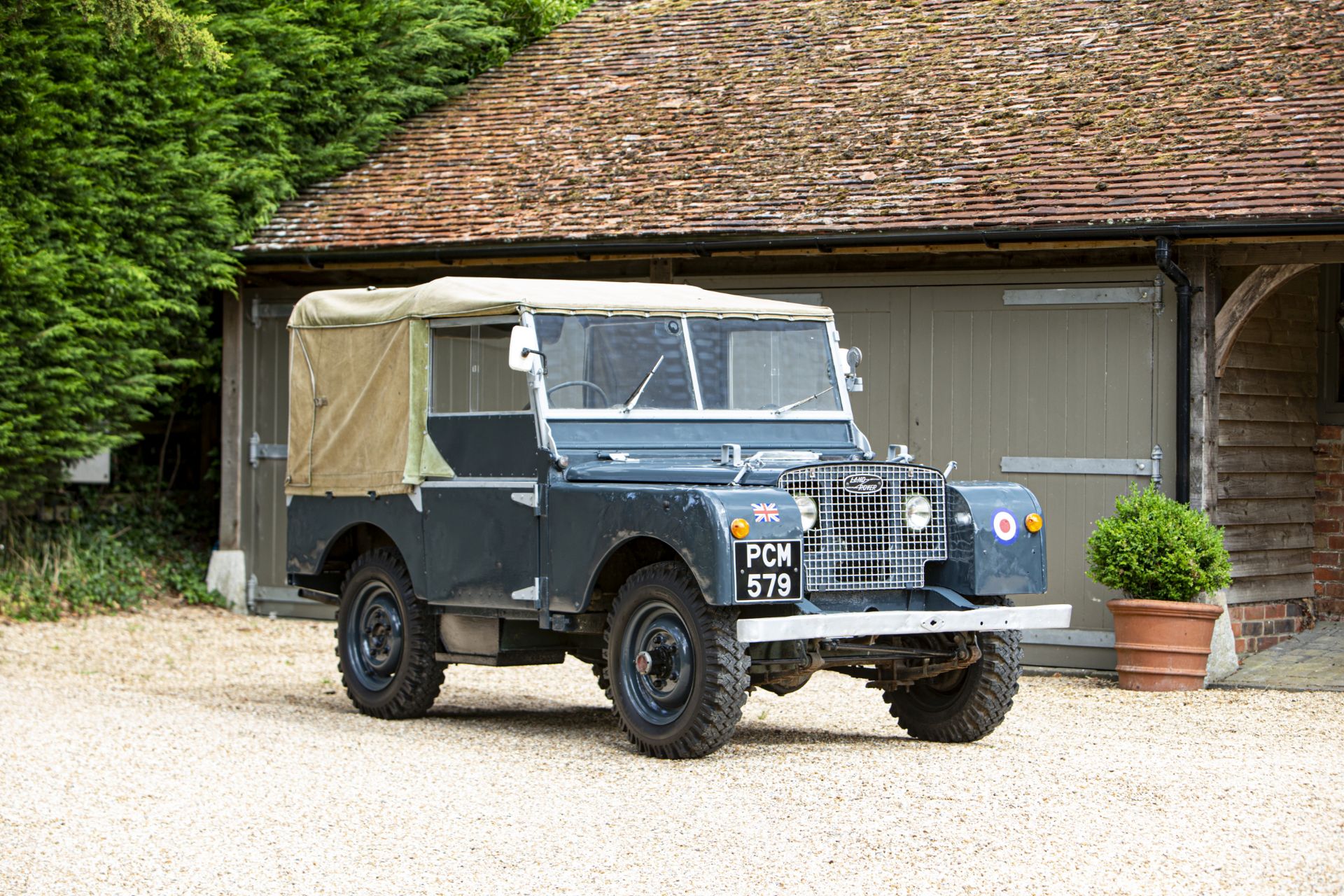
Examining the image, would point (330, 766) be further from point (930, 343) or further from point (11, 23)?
point (11, 23)

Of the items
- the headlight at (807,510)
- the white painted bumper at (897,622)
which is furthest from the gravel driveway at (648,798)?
the headlight at (807,510)

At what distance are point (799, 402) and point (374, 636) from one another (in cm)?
261

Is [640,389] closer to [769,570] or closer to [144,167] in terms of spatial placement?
[769,570]

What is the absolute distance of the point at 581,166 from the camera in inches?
563

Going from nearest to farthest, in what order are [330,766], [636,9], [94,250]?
[330,766]
[94,250]
[636,9]

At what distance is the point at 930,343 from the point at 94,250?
6256 millimetres

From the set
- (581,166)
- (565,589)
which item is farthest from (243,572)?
(565,589)

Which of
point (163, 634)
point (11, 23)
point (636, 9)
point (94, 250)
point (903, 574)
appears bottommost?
point (163, 634)

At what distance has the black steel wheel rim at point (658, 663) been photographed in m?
7.71

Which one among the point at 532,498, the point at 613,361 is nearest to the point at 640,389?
the point at 613,361

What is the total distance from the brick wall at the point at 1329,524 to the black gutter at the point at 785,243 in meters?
2.91

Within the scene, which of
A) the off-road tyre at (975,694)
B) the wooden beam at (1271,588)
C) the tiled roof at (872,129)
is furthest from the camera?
the wooden beam at (1271,588)

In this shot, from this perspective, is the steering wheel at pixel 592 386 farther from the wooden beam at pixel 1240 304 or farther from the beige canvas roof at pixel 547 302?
the wooden beam at pixel 1240 304

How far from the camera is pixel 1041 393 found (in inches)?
473
